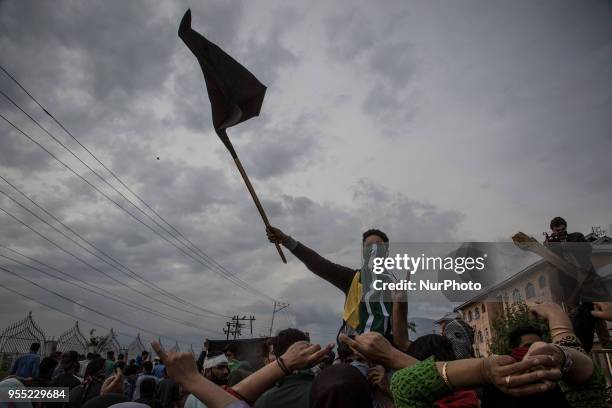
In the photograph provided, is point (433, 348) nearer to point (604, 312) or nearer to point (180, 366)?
point (604, 312)

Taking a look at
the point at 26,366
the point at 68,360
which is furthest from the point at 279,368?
the point at 26,366

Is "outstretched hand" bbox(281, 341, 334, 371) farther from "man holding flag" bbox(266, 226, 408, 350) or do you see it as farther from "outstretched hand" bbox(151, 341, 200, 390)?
"man holding flag" bbox(266, 226, 408, 350)

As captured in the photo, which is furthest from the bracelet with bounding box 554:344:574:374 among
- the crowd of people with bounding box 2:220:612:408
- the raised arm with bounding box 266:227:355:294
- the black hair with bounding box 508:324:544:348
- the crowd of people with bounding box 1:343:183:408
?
the crowd of people with bounding box 1:343:183:408

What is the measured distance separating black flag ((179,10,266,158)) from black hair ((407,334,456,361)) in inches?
114

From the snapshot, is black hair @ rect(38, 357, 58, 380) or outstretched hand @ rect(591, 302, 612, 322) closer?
outstretched hand @ rect(591, 302, 612, 322)

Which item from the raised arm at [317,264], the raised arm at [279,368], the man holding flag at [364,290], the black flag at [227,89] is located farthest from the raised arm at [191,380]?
the black flag at [227,89]

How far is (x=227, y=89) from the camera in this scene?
14.9ft

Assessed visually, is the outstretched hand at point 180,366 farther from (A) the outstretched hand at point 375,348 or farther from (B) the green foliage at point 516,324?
(B) the green foliage at point 516,324

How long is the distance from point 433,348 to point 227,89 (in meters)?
3.53

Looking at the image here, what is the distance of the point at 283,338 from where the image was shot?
282 cm

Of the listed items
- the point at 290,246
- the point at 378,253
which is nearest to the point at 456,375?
the point at 378,253

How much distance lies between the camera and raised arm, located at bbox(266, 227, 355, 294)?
3645mm

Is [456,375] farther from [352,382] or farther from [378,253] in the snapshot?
[378,253]

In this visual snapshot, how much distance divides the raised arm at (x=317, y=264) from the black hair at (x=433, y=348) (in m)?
1.24
